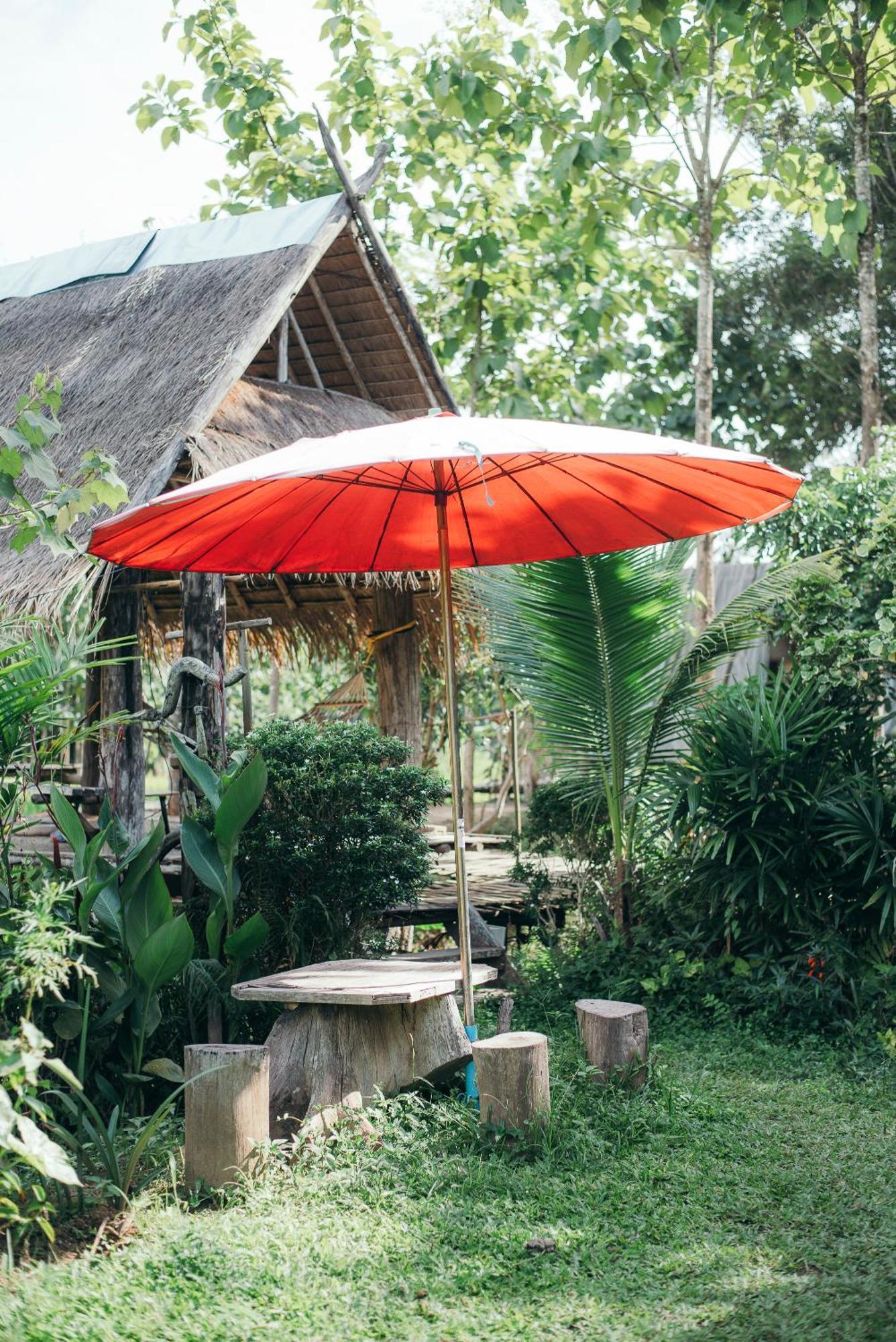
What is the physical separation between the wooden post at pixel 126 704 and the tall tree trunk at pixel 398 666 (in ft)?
5.47

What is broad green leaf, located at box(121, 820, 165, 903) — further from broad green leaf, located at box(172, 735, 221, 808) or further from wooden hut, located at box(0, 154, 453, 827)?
wooden hut, located at box(0, 154, 453, 827)

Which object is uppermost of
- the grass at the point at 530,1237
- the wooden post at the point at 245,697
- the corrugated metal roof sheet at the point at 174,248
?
the corrugated metal roof sheet at the point at 174,248

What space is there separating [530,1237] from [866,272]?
6.67m

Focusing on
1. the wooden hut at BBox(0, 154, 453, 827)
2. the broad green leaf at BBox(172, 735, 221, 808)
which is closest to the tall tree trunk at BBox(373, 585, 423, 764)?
the wooden hut at BBox(0, 154, 453, 827)

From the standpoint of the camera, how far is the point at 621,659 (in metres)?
6.35

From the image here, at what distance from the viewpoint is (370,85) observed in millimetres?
10695

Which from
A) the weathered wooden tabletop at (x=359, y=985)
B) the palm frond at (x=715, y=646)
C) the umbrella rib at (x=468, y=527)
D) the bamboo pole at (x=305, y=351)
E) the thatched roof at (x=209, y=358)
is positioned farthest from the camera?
the bamboo pole at (x=305, y=351)

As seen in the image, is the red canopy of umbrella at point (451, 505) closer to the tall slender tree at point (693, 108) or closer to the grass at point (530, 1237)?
the grass at point (530, 1237)

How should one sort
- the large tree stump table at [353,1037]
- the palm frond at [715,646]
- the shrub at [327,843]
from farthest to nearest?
the palm frond at [715,646] → the shrub at [327,843] → the large tree stump table at [353,1037]

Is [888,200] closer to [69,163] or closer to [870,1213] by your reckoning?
[69,163]

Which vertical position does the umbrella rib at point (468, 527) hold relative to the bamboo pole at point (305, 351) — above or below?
below

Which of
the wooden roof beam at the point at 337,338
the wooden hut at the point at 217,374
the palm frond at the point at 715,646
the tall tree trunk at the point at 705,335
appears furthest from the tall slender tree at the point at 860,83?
the wooden roof beam at the point at 337,338

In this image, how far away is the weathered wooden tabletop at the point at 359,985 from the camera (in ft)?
12.7

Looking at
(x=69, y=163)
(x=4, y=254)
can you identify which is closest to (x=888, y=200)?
(x=69, y=163)
